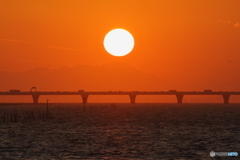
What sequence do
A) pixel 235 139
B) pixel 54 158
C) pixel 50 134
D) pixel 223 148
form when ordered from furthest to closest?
pixel 50 134, pixel 235 139, pixel 223 148, pixel 54 158

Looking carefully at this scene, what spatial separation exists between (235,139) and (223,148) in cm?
1011

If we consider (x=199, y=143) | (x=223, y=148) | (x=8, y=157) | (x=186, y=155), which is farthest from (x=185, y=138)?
(x=8, y=157)

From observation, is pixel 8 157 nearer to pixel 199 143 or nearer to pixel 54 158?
pixel 54 158

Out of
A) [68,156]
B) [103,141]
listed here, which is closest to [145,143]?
[103,141]

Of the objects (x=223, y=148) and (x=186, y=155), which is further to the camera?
(x=223, y=148)

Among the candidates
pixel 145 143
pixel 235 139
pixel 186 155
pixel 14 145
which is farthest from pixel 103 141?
pixel 235 139

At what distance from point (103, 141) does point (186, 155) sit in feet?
50.8

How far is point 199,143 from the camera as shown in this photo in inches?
2137

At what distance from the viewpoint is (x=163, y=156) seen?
43719mm

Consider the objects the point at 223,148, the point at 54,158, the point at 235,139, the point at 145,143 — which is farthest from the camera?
the point at 235,139

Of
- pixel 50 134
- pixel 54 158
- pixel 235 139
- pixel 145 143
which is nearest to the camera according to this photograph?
pixel 54 158

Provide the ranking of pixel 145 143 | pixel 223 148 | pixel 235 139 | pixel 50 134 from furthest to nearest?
pixel 50 134
pixel 235 139
pixel 145 143
pixel 223 148

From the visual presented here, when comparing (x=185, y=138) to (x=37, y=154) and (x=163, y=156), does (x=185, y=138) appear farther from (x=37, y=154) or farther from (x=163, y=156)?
(x=37, y=154)

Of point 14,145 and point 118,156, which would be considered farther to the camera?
point 14,145
